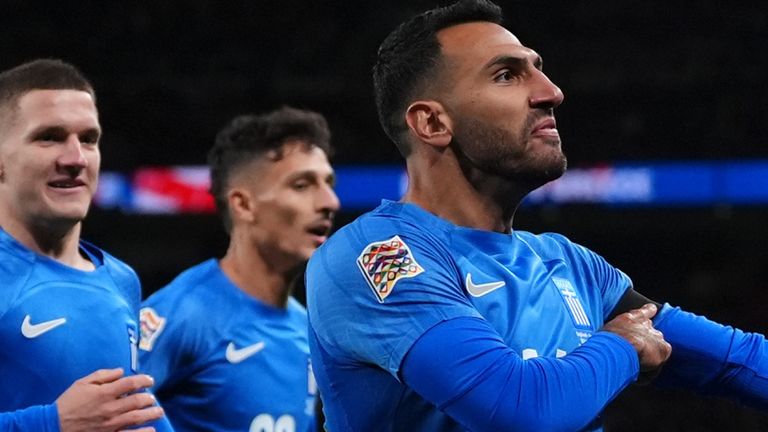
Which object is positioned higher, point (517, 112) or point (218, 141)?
point (517, 112)

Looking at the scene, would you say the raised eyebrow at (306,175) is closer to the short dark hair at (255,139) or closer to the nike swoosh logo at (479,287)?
the short dark hair at (255,139)

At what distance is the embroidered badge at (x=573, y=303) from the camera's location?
251 cm

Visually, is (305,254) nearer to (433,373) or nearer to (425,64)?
(425,64)

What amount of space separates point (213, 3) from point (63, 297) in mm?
11786

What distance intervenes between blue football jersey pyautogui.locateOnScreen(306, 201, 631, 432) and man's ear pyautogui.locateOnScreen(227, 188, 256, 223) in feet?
8.06

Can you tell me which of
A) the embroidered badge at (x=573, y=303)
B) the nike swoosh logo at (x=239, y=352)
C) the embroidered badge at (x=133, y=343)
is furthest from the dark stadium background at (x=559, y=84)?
the embroidered badge at (x=573, y=303)

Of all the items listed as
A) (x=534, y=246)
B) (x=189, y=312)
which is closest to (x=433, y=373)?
(x=534, y=246)

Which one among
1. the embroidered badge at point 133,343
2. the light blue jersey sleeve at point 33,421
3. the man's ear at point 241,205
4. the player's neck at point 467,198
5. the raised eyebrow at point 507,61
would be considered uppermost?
the raised eyebrow at point 507,61

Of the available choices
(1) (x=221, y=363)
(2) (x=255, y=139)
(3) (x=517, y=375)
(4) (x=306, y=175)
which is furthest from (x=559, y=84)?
(3) (x=517, y=375)

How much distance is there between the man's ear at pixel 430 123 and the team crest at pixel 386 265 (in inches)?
12.9

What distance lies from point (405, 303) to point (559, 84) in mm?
11158

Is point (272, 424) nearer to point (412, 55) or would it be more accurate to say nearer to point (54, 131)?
point (54, 131)

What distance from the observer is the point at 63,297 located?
3182mm

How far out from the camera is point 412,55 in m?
2.67
